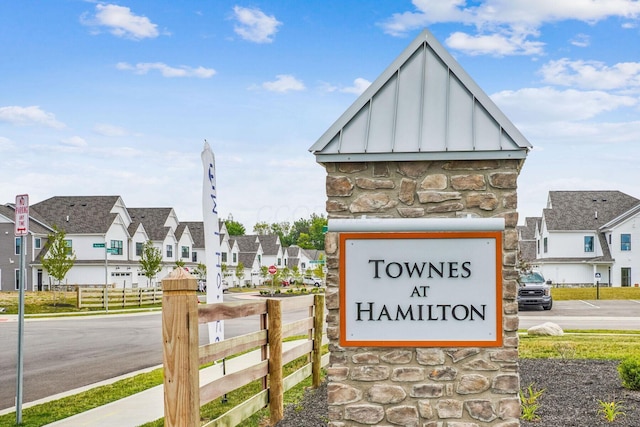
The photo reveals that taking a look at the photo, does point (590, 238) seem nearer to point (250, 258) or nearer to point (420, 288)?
point (250, 258)

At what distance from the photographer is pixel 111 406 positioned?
31.9 feet

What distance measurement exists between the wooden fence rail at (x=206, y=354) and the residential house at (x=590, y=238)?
1824 inches

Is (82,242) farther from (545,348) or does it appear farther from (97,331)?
(545,348)

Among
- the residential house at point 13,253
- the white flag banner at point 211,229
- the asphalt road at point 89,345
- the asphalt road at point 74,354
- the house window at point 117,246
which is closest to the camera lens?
the white flag banner at point 211,229

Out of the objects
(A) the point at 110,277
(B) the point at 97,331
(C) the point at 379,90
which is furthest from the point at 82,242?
(C) the point at 379,90

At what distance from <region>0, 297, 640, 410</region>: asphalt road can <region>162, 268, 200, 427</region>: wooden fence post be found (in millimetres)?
6325

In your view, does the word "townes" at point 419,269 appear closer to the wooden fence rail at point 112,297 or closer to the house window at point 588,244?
the wooden fence rail at point 112,297

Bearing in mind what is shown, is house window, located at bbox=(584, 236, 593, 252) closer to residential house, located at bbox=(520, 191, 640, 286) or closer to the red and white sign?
residential house, located at bbox=(520, 191, 640, 286)

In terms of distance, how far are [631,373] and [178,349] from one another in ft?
21.4

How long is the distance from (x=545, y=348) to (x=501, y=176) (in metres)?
9.67

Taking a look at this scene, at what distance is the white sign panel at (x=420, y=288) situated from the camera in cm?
584

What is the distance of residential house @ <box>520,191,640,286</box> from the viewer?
51531 mm

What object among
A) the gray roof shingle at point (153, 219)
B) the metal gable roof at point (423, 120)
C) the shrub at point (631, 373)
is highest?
the gray roof shingle at point (153, 219)

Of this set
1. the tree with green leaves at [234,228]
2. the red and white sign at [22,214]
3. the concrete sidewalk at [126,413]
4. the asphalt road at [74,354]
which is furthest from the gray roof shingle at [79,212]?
the tree with green leaves at [234,228]
